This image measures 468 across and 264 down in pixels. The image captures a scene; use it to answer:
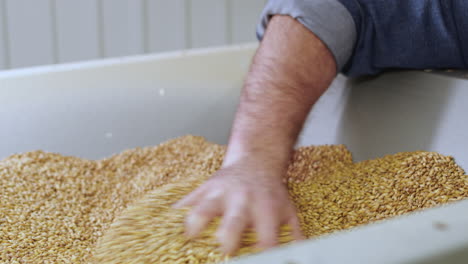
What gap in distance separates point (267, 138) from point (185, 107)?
514 millimetres

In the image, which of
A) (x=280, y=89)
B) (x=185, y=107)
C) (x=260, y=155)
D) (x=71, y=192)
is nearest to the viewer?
(x=260, y=155)

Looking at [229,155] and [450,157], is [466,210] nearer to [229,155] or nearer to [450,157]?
[229,155]

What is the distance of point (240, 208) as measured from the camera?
424 millimetres

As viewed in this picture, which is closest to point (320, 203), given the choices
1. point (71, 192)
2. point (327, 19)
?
point (327, 19)

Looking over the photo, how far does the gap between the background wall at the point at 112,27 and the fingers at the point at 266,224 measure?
1.43m

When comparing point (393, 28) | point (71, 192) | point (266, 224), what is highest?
point (393, 28)

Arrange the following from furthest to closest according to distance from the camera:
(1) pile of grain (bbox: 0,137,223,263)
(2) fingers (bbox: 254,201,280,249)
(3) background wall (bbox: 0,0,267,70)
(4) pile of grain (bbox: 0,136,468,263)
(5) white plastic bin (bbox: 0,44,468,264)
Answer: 1. (3) background wall (bbox: 0,0,267,70)
2. (5) white plastic bin (bbox: 0,44,468,264)
3. (1) pile of grain (bbox: 0,137,223,263)
4. (4) pile of grain (bbox: 0,136,468,263)
5. (2) fingers (bbox: 254,201,280,249)

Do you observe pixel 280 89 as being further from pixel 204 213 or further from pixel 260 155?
pixel 204 213

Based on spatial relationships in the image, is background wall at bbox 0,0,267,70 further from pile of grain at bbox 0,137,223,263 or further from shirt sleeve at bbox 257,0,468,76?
shirt sleeve at bbox 257,0,468,76

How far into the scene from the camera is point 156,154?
0.94 metres

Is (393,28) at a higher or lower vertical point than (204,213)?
higher

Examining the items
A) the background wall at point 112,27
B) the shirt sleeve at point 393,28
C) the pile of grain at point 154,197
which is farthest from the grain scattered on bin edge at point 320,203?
the background wall at point 112,27

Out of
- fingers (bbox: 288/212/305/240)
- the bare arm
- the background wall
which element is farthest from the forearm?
the background wall

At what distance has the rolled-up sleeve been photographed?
703mm
